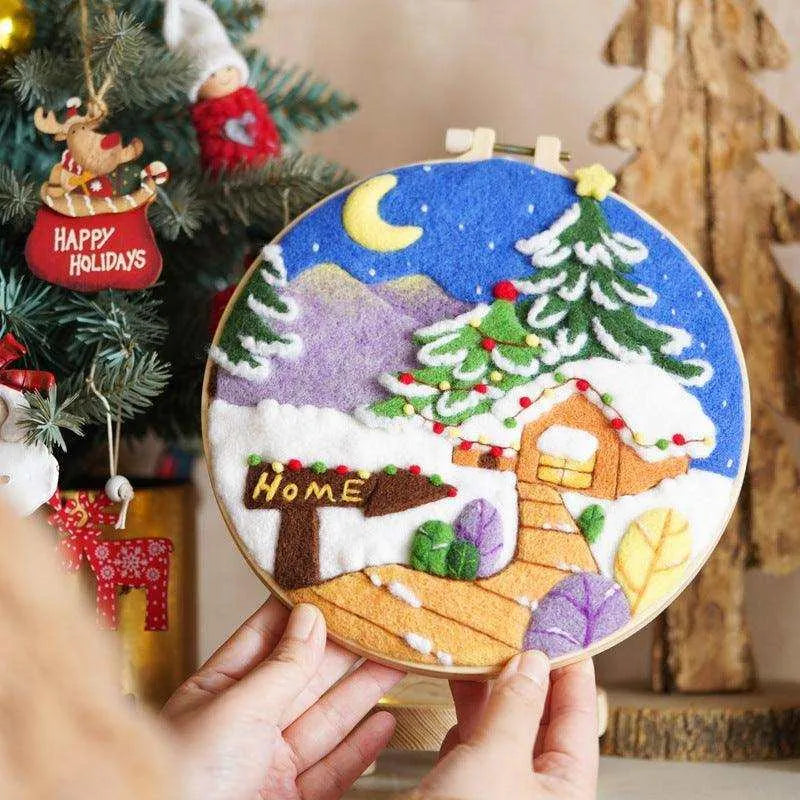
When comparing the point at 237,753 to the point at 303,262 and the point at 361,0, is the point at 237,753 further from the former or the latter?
the point at 361,0

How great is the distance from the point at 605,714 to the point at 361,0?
827 mm

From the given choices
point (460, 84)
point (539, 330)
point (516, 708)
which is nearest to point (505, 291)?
point (539, 330)

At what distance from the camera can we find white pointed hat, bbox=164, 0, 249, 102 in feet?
2.87

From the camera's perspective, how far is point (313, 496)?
708mm

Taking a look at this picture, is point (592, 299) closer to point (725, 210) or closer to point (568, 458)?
point (568, 458)

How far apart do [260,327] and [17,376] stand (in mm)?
177

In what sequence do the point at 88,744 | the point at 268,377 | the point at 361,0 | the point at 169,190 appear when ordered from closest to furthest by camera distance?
the point at 88,744
the point at 268,377
the point at 169,190
the point at 361,0

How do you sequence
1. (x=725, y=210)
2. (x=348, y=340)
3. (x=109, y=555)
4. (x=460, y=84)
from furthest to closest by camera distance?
(x=460, y=84), (x=725, y=210), (x=109, y=555), (x=348, y=340)

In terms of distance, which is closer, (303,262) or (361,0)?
(303,262)

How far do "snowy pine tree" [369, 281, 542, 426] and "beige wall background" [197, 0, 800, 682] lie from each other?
0.49 meters

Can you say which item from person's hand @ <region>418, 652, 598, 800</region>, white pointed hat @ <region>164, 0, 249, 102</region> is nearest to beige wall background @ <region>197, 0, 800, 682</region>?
white pointed hat @ <region>164, 0, 249, 102</region>

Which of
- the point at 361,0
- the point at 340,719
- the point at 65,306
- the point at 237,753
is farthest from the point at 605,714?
the point at 361,0

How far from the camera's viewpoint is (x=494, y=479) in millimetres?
700

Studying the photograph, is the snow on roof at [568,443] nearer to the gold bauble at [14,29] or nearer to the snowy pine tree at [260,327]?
the snowy pine tree at [260,327]
